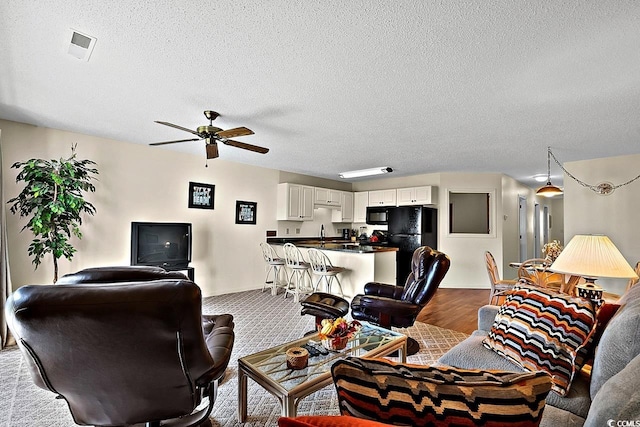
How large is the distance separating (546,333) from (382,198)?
5.75 metres

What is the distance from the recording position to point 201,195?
5223mm

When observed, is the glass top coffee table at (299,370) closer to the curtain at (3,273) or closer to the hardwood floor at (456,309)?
the hardwood floor at (456,309)

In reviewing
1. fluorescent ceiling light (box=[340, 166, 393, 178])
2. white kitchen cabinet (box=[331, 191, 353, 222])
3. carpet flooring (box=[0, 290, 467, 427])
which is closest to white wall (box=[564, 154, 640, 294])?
fluorescent ceiling light (box=[340, 166, 393, 178])

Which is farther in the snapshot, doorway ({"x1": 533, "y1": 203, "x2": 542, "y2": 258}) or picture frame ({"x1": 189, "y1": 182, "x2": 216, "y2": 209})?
doorway ({"x1": 533, "y1": 203, "x2": 542, "y2": 258})

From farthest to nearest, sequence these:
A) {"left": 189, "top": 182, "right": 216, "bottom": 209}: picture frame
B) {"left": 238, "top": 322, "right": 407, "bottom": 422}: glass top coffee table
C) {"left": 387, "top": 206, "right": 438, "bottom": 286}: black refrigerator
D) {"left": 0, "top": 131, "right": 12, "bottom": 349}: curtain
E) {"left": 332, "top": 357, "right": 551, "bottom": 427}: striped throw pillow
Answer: {"left": 387, "top": 206, "right": 438, "bottom": 286}: black refrigerator < {"left": 189, "top": 182, "right": 216, "bottom": 209}: picture frame < {"left": 0, "top": 131, "right": 12, "bottom": 349}: curtain < {"left": 238, "top": 322, "right": 407, "bottom": 422}: glass top coffee table < {"left": 332, "top": 357, "right": 551, "bottom": 427}: striped throw pillow

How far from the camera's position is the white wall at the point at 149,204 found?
365 cm

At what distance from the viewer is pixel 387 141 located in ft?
13.7

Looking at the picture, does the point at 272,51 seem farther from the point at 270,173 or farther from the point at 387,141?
the point at 270,173

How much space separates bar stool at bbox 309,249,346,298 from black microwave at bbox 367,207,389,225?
2382 millimetres

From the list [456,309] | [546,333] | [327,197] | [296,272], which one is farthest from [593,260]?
[327,197]

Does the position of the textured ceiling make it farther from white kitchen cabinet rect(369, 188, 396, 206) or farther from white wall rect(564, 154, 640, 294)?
white kitchen cabinet rect(369, 188, 396, 206)

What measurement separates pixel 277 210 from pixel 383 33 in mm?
4805

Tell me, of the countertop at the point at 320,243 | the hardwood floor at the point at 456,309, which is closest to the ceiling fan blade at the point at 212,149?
the countertop at the point at 320,243

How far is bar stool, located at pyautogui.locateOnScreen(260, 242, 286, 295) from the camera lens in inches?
216
